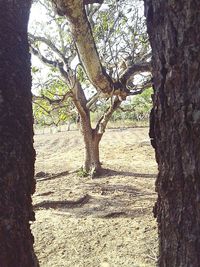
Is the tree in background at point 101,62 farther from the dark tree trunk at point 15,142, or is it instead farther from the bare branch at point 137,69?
the dark tree trunk at point 15,142

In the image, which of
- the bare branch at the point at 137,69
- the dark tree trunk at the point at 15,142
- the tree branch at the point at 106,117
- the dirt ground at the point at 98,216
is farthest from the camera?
the tree branch at the point at 106,117

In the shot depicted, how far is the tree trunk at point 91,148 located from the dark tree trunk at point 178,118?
7.88 metres

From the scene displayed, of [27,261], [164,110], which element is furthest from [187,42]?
[27,261]

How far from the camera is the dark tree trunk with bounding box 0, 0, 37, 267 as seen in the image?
1.62m

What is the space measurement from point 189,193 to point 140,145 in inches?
512

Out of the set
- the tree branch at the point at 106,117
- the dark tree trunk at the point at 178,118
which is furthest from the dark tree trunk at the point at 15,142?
the tree branch at the point at 106,117

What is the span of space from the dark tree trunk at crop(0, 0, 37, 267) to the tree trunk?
24.2 ft

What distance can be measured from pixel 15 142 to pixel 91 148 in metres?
7.80

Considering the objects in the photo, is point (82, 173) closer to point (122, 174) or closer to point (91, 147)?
point (91, 147)

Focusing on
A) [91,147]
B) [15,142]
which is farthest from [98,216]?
[15,142]

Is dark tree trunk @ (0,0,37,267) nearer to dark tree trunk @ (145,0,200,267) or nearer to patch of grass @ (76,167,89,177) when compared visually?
dark tree trunk @ (145,0,200,267)

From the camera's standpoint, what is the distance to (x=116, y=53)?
7.77 m

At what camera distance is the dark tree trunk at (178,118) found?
121 cm

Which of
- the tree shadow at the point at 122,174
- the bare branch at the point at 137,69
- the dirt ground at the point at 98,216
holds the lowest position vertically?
the dirt ground at the point at 98,216
